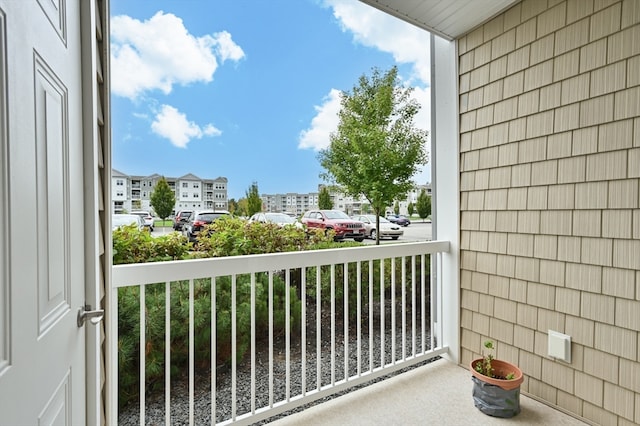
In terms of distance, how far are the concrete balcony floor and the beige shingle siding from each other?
0.69 ft

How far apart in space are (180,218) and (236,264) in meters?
0.53

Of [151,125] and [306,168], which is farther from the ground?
[151,125]

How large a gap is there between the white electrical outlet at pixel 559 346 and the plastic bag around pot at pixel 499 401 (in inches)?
13.0

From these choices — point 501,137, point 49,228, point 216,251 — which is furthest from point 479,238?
point 49,228

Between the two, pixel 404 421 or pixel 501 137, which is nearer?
pixel 404 421

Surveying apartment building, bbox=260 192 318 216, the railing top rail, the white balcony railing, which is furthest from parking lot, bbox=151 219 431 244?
apartment building, bbox=260 192 318 216

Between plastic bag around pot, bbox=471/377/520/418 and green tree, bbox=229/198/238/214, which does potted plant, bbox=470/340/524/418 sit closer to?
plastic bag around pot, bbox=471/377/520/418

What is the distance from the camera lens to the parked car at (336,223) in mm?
2586

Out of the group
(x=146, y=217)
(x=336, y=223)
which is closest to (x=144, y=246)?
(x=146, y=217)

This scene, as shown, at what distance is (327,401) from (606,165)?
2184 mm

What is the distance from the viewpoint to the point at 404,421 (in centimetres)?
200

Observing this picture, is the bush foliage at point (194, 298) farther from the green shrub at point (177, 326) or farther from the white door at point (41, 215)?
the white door at point (41, 215)

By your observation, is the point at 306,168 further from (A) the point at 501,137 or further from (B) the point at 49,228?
(B) the point at 49,228

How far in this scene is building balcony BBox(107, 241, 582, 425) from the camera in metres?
1.79
